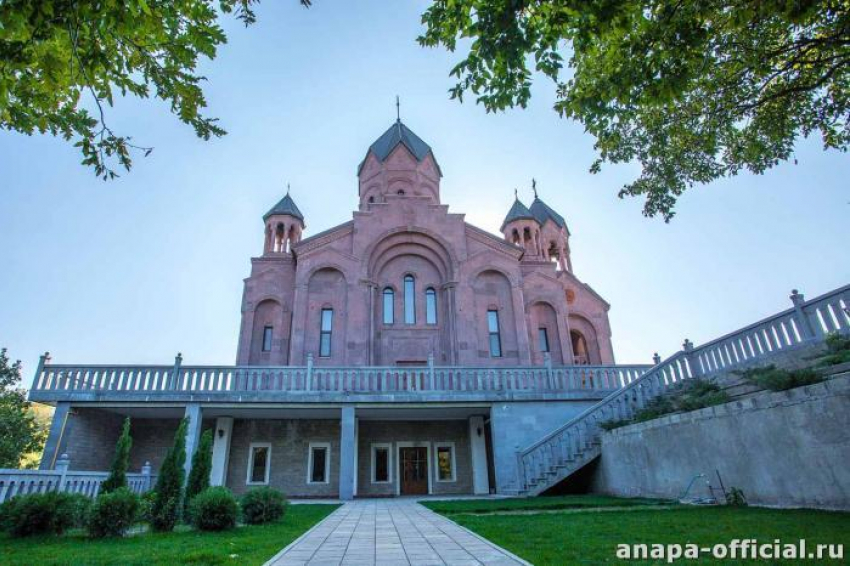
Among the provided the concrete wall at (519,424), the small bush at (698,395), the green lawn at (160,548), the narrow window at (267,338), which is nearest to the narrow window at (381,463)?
the concrete wall at (519,424)

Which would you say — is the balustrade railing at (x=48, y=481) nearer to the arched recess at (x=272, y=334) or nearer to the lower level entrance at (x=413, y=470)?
the arched recess at (x=272, y=334)

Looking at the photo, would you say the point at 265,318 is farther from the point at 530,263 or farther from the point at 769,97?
the point at 769,97

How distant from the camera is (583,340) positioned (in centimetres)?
2581

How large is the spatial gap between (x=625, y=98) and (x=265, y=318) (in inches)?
792

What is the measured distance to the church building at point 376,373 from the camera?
14.8 meters

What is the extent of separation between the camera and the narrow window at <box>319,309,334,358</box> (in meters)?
20.3

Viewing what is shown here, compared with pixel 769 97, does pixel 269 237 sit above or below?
above

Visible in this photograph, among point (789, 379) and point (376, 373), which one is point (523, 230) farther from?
point (789, 379)

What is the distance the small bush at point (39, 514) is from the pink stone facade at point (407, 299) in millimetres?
11827

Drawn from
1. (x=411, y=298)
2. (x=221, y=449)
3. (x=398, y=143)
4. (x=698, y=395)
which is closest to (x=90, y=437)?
(x=221, y=449)

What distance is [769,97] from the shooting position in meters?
7.85

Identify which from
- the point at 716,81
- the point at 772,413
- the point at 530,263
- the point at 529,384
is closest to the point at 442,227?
the point at 530,263

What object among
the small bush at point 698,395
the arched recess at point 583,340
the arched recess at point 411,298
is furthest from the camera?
the arched recess at point 583,340

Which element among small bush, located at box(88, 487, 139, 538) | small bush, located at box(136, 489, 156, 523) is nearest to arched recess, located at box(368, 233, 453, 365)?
small bush, located at box(136, 489, 156, 523)
